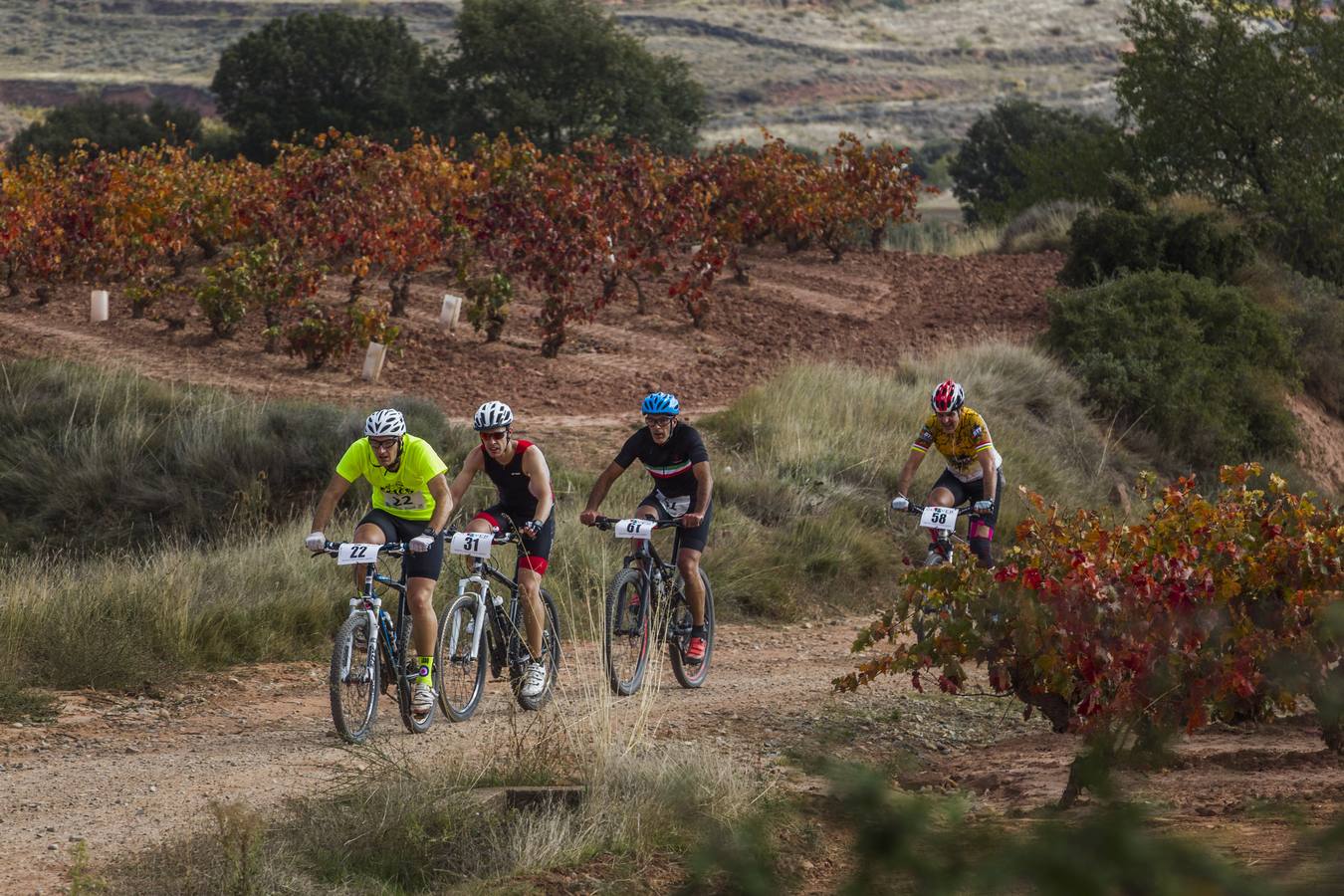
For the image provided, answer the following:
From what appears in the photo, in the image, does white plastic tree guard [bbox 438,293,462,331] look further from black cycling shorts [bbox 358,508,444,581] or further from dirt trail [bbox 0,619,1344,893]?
black cycling shorts [bbox 358,508,444,581]

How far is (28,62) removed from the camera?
76.2m

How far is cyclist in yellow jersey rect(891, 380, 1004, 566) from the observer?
1117 centimetres

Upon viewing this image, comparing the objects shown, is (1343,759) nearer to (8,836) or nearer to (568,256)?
(8,836)

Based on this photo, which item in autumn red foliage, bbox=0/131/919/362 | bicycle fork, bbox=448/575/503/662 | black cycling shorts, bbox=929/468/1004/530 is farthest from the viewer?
autumn red foliage, bbox=0/131/919/362

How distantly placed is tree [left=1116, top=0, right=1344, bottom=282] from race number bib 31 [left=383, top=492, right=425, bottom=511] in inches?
870

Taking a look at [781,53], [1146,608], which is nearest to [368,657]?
[1146,608]

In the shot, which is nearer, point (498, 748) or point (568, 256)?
point (498, 748)

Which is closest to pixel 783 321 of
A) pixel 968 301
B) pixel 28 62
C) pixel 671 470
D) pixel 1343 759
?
pixel 968 301

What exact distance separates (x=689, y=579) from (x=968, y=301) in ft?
50.8

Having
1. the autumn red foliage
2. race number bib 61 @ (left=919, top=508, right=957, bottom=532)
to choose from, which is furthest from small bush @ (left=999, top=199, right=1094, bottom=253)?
race number bib 61 @ (left=919, top=508, right=957, bottom=532)

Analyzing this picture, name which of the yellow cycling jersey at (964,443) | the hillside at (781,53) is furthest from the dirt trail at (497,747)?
the hillside at (781,53)

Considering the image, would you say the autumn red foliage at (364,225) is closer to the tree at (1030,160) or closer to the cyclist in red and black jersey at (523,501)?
the cyclist in red and black jersey at (523,501)

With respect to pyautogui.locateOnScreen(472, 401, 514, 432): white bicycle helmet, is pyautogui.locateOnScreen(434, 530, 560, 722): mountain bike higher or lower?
lower

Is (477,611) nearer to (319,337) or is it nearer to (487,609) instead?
(487,609)
